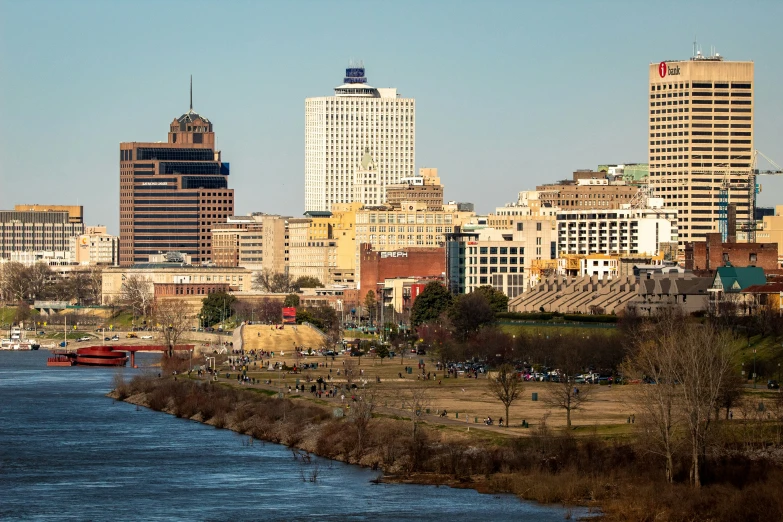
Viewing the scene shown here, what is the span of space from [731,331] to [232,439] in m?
46.3

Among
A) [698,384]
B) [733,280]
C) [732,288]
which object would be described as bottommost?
[698,384]

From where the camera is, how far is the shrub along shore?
9150 centimetres

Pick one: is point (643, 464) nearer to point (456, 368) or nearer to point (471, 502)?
point (471, 502)

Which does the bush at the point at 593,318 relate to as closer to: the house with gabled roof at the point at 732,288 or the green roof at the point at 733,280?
the house with gabled roof at the point at 732,288

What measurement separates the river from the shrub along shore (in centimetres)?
176

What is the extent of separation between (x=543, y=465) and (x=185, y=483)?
2149 centimetres

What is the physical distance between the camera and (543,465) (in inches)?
4067

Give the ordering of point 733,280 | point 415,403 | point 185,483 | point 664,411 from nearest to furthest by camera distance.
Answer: point 664,411
point 185,483
point 415,403
point 733,280

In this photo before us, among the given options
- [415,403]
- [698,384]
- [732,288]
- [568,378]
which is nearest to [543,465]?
[698,384]

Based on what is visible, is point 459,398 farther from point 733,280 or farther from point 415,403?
point 733,280

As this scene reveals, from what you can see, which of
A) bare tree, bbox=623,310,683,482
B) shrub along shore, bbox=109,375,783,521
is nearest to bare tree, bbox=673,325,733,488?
bare tree, bbox=623,310,683,482

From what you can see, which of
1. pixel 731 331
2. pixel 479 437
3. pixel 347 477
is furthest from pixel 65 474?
pixel 731 331

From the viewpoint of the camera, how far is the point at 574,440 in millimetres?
105438

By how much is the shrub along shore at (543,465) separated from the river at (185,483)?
176 centimetres
